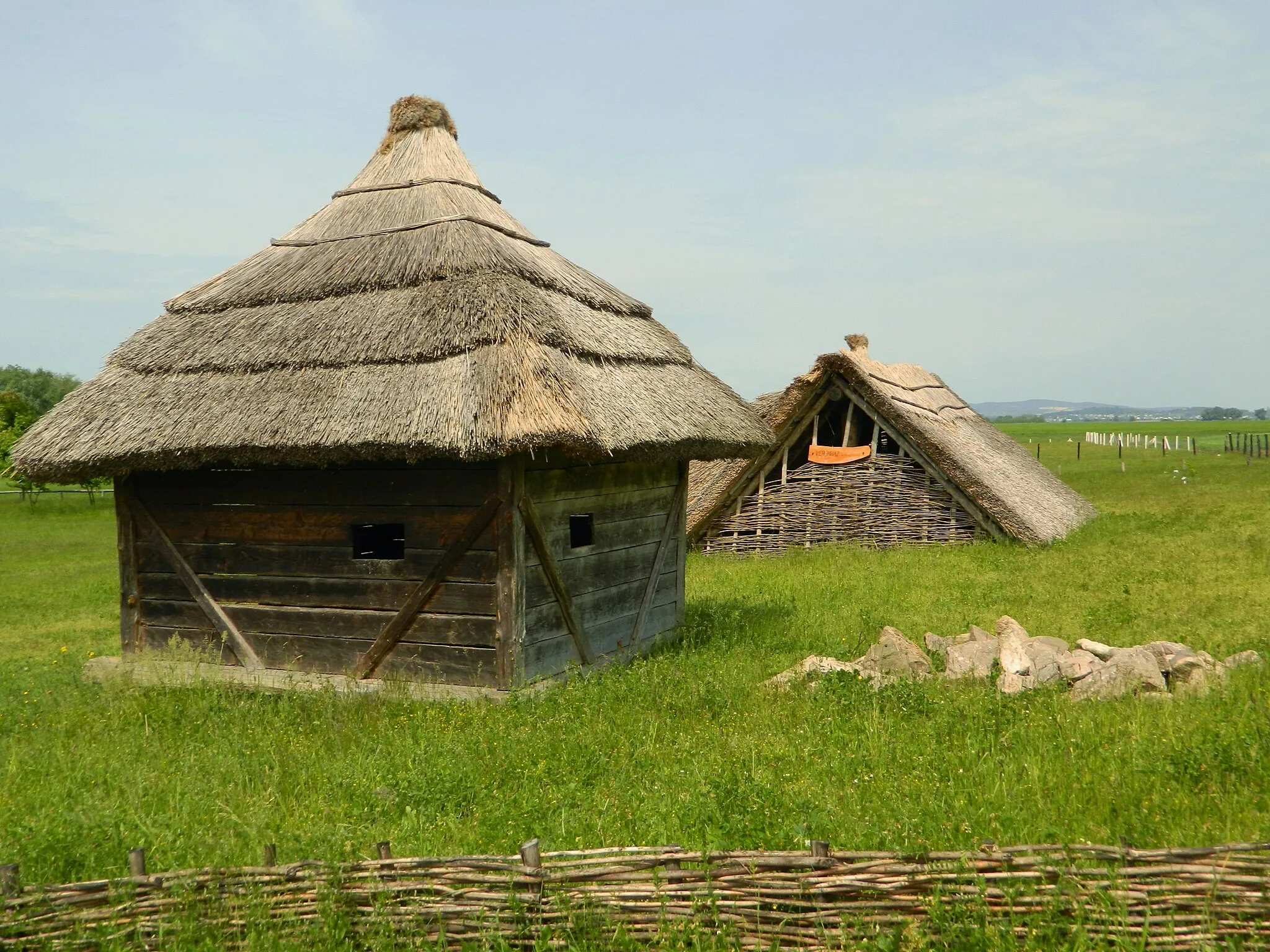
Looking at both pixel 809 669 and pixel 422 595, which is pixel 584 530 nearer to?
pixel 422 595

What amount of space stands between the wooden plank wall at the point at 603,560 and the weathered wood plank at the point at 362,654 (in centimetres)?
38

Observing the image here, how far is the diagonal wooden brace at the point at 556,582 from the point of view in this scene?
7.42m

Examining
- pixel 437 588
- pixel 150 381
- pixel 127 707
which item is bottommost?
pixel 127 707

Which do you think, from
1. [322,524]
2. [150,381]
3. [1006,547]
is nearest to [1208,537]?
[1006,547]

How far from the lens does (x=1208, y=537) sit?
14.9 meters

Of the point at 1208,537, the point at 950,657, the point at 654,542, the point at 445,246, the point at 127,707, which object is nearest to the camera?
the point at 127,707

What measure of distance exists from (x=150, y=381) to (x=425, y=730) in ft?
14.0

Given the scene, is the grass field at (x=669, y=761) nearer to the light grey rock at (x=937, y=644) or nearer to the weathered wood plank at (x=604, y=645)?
the weathered wood plank at (x=604, y=645)

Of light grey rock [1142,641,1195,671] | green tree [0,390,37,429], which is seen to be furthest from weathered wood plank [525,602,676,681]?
green tree [0,390,37,429]

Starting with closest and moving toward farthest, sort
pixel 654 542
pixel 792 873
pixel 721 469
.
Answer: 1. pixel 792 873
2. pixel 654 542
3. pixel 721 469

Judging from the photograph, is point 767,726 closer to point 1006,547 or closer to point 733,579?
point 733,579

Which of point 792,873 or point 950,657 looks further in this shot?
point 950,657

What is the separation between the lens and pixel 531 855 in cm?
360

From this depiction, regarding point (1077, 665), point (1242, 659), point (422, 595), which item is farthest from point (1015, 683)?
point (422, 595)
